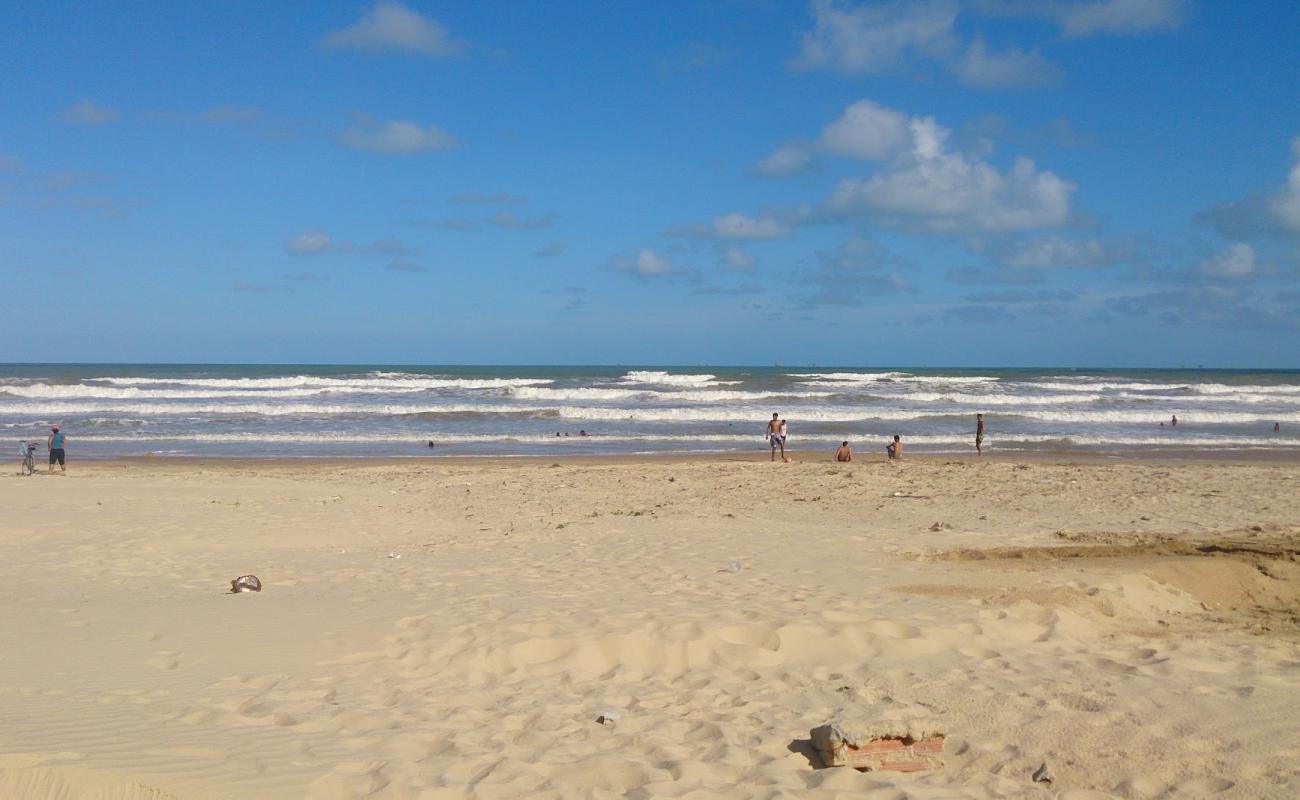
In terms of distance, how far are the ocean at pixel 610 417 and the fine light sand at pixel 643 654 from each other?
14.3m

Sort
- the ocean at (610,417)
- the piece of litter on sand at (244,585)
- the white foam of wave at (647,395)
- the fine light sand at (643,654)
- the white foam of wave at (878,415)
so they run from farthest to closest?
the white foam of wave at (647,395)
the white foam of wave at (878,415)
the ocean at (610,417)
the piece of litter on sand at (244,585)
the fine light sand at (643,654)

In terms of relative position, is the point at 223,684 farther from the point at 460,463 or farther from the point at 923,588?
the point at 460,463

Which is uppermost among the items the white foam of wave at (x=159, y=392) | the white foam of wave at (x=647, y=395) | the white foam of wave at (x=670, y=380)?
the white foam of wave at (x=670, y=380)

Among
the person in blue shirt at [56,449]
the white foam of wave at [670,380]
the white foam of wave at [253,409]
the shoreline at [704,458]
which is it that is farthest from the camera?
the white foam of wave at [670,380]

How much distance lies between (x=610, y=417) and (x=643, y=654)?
3147 centimetres

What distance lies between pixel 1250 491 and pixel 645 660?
12577 mm

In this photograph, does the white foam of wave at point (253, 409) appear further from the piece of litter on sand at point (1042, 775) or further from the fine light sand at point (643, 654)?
the piece of litter on sand at point (1042, 775)

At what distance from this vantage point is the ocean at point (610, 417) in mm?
26578

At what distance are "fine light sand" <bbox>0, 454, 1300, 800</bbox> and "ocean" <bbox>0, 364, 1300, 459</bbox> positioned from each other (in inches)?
564

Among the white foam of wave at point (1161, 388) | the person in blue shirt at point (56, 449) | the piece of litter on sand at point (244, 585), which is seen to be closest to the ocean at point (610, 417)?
the white foam of wave at point (1161, 388)

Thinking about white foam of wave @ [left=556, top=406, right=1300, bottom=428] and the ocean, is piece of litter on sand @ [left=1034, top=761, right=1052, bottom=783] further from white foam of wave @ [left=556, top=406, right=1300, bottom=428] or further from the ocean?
white foam of wave @ [left=556, top=406, right=1300, bottom=428]

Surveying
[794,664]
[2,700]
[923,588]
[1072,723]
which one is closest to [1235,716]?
[1072,723]

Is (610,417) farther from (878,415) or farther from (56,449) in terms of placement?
(56,449)

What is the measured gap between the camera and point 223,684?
17.4 feet
